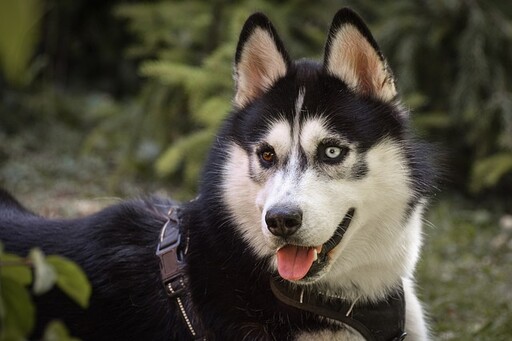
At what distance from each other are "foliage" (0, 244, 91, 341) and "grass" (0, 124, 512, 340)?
1976 millimetres

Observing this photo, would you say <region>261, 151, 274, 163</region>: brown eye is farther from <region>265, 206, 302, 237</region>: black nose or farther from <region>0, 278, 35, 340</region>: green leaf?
<region>0, 278, 35, 340</region>: green leaf

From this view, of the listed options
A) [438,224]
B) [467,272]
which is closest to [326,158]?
[467,272]

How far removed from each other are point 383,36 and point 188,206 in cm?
422

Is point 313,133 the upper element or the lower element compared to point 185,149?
upper

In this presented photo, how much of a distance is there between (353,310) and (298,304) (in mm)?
209

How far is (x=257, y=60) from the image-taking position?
9.27 feet

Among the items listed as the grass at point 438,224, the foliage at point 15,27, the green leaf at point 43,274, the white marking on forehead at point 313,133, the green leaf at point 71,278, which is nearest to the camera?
the foliage at point 15,27

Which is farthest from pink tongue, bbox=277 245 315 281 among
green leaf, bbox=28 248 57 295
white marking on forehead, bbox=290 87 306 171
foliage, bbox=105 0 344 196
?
foliage, bbox=105 0 344 196

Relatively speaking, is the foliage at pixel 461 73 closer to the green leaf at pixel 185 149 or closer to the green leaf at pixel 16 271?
the green leaf at pixel 185 149

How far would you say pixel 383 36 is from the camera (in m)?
6.55

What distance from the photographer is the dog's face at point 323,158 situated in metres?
2.44

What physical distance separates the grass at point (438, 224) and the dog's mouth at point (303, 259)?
24.2 inches

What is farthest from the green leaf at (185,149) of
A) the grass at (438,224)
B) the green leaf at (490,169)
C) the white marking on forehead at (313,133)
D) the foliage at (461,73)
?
the white marking on forehead at (313,133)

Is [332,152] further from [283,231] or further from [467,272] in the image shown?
[467,272]
